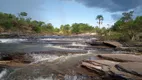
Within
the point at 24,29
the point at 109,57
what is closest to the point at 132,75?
the point at 109,57

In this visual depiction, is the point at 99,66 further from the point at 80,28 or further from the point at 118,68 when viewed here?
the point at 80,28

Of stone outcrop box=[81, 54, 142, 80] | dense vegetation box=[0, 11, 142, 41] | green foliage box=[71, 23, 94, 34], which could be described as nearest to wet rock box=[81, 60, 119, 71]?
stone outcrop box=[81, 54, 142, 80]

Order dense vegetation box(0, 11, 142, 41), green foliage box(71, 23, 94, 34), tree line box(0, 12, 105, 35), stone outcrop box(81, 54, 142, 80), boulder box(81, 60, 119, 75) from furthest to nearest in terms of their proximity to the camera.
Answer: green foliage box(71, 23, 94, 34) → tree line box(0, 12, 105, 35) → dense vegetation box(0, 11, 142, 41) → boulder box(81, 60, 119, 75) → stone outcrop box(81, 54, 142, 80)

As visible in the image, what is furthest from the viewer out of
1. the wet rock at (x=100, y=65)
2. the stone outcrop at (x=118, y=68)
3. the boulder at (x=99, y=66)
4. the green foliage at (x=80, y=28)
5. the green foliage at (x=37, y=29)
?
the green foliage at (x=80, y=28)

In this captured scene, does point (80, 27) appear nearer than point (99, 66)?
No

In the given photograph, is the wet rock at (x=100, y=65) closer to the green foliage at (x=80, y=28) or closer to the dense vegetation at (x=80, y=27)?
the dense vegetation at (x=80, y=27)

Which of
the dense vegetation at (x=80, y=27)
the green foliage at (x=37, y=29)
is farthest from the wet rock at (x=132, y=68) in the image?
the green foliage at (x=37, y=29)

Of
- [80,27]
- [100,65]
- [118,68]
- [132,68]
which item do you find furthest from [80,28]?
[132,68]

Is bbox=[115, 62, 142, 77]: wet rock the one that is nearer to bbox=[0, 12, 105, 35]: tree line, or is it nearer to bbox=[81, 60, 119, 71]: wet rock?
bbox=[81, 60, 119, 71]: wet rock

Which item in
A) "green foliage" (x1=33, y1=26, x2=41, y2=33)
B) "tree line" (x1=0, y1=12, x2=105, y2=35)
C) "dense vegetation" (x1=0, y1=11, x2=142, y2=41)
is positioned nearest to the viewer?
"dense vegetation" (x1=0, y1=11, x2=142, y2=41)

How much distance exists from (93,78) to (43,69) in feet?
11.3

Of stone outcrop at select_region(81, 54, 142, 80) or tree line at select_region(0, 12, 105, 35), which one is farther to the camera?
tree line at select_region(0, 12, 105, 35)

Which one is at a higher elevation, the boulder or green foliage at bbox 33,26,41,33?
green foliage at bbox 33,26,41,33

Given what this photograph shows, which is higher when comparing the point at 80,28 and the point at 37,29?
the point at 80,28
